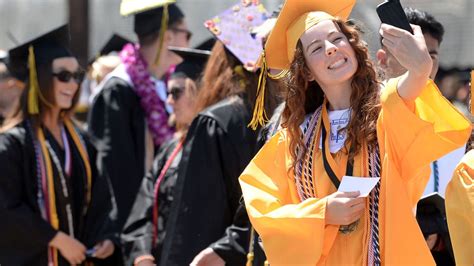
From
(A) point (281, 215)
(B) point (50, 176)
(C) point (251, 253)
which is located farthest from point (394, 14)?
(B) point (50, 176)

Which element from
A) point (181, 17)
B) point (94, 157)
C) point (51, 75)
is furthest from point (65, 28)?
point (181, 17)

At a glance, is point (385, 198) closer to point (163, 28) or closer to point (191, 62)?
point (191, 62)

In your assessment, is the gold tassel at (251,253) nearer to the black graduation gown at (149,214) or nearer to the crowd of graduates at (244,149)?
the crowd of graduates at (244,149)

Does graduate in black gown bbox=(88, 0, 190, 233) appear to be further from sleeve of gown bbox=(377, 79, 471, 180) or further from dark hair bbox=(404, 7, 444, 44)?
sleeve of gown bbox=(377, 79, 471, 180)

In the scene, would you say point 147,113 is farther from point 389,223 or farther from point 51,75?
point 389,223

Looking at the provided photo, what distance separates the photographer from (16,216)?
5.15 meters

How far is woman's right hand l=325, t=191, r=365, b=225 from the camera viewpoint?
3139 millimetres

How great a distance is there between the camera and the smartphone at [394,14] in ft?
10.1

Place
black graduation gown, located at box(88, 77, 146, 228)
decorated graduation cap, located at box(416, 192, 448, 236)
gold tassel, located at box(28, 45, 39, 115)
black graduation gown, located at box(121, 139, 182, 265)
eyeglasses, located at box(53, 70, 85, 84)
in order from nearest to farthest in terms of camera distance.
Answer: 1. decorated graduation cap, located at box(416, 192, 448, 236)
2. black graduation gown, located at box(121, 139, 182, 265)
3. gold tassel, located at box(28, 45, 39, 115)
4. eyeglasses, located at box(53, 70, 85, 84)
5. black graduation gown, located at box(88, 77, 146, 228)

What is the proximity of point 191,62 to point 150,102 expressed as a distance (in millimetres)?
798

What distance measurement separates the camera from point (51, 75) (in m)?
5.45

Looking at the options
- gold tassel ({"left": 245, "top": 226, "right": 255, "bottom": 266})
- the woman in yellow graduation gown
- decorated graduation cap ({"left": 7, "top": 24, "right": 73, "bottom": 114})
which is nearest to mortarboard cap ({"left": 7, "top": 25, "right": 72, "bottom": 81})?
decorated graduation cap ({"left": 7, "top": 24, "right": 73, "bottom": 114})

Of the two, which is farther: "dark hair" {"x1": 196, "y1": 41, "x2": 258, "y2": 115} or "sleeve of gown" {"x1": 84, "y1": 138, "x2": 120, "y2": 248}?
"sleeve of gown" {"x1": 84, "y1": 138, "x2": 120, "y2": 248}

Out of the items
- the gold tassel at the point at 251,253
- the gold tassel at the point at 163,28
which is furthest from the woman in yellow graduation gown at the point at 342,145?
the gold tassel at the point at 163,28
